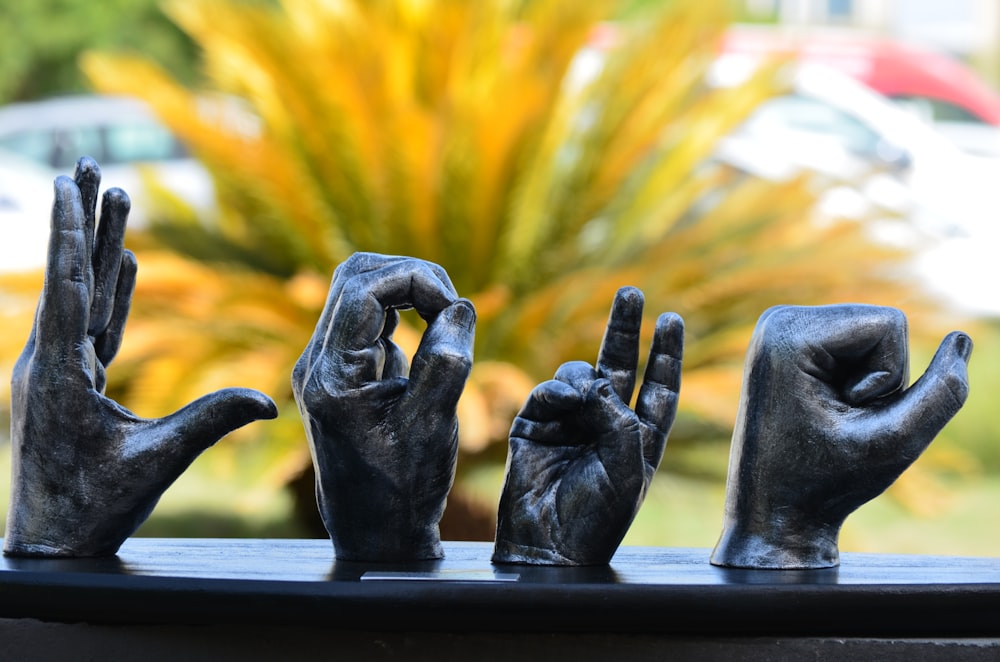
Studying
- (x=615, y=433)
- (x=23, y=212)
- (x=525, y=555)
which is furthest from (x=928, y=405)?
(x=23, y=212)

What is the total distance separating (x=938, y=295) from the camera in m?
5.23

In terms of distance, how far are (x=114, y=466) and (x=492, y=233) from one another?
347 centimetres

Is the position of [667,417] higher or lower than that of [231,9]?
lower

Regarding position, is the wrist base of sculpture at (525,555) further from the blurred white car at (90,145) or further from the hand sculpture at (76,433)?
the blurred white car at (90,145)

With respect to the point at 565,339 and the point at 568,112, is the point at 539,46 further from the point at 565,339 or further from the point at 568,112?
the point at 565,339

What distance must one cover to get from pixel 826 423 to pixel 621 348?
0.89 ft

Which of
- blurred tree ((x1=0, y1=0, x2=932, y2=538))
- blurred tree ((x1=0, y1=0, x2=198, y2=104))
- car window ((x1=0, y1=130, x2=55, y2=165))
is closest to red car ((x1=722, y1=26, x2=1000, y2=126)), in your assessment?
car window ((x1=0, y1=130, x2=55, y2=165))

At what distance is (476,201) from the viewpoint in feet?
16.2

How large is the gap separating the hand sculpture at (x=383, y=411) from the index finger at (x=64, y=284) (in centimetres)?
29

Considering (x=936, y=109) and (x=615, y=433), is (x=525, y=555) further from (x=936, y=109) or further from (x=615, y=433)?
(x=936, y=109)

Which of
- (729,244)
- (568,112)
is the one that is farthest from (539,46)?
(729,244)

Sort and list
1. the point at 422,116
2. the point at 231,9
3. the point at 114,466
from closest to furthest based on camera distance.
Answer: the point at 114,466
the point at 422,116
the point at 231,9

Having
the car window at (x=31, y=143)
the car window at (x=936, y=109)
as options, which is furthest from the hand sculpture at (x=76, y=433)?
the car window at (x=936, y=109)

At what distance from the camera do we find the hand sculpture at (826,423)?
1.60 m
